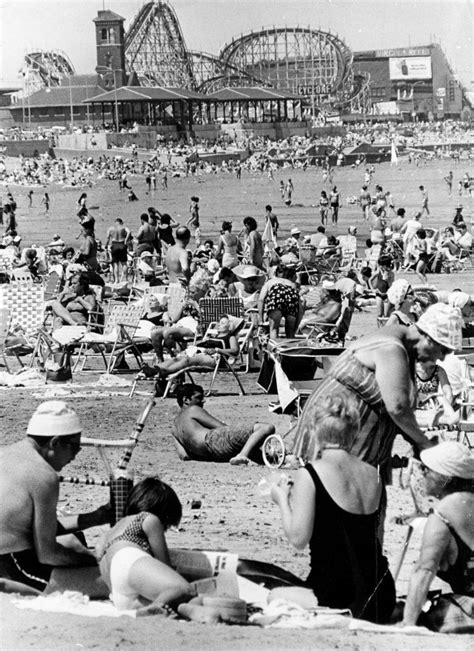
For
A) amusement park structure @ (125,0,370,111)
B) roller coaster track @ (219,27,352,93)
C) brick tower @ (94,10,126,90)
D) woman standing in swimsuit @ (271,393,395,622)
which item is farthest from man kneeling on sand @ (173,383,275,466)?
roller coaster track @ (219,27,352,93)

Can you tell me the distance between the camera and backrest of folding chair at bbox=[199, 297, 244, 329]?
31.8 ft

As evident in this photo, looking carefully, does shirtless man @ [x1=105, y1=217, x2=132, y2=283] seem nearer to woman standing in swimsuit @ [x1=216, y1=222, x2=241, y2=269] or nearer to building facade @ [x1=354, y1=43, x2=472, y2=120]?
woman standing in swimsuit @ [x1=216, y1=222, x2=241, y2=269]

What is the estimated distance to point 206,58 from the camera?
133375 mm

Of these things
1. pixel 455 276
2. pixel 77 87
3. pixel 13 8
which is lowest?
pixel 455 276

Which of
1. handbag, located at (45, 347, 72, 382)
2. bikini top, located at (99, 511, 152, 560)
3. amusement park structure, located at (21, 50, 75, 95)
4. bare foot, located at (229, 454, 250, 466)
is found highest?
amusement park structure, located at (21, 50, 75, 95)

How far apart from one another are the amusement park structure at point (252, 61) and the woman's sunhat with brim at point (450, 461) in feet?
396

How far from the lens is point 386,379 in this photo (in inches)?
159

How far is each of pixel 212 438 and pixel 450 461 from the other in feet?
9.38

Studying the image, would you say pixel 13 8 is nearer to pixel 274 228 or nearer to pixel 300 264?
pixel 300 264

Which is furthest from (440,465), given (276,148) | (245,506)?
(276,148)

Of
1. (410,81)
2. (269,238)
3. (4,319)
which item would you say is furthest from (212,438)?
(410,81)

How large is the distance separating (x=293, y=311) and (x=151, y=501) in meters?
5.36

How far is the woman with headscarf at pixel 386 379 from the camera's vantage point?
404 cm

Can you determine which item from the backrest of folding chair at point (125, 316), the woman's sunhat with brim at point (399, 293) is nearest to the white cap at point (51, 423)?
the backrest of folding chair at point (125, 316)
